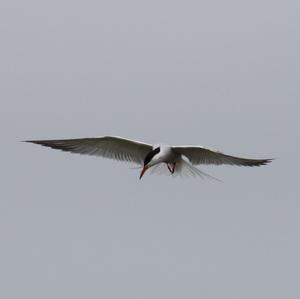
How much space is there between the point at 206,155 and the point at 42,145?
131 inches

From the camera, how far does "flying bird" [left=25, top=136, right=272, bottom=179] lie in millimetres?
15853

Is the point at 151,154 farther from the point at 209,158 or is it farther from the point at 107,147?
the point at 209,158

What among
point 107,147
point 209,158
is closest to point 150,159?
point 107,147

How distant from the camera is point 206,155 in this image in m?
16.4

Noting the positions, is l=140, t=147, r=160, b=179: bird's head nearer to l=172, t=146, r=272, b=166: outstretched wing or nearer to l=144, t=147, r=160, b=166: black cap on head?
l=144, t=147, r=160, b=166: black cap on head

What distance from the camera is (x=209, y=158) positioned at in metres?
16.5

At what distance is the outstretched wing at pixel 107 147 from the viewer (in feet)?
51.8

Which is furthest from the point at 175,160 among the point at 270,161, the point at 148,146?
the point at 270,161

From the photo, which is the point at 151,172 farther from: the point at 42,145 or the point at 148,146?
the point at 42,145

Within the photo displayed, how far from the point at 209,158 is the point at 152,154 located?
130cm

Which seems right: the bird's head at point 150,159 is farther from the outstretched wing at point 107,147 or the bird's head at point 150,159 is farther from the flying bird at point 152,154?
the outstretched wing at point 107,147

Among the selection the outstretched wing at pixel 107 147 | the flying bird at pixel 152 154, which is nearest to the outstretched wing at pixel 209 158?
the flying bird at pixel 152 154

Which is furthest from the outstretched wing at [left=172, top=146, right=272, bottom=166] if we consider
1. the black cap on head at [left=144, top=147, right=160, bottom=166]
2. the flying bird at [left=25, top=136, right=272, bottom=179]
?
the black cap on head at [left=144, top=147, right=160, bottom=166]

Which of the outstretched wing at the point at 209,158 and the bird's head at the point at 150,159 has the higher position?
the outstretched wing at the point at 209,158
